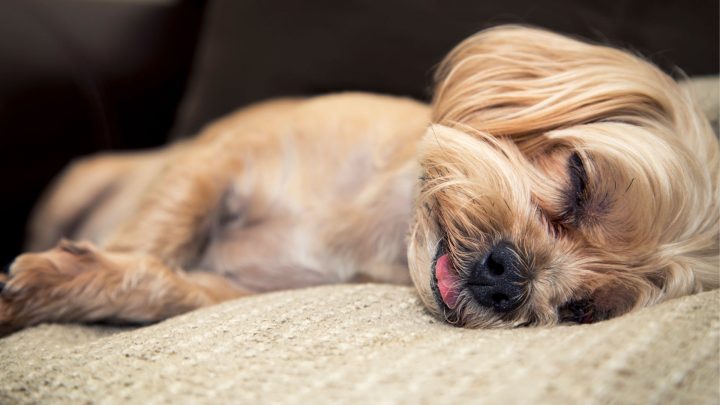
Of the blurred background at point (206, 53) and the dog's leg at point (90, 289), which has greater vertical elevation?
the blurred background at point (206, 53)

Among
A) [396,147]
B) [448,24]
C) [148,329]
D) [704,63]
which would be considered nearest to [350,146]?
[396,147]

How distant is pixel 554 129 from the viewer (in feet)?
4.93

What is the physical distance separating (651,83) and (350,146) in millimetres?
830

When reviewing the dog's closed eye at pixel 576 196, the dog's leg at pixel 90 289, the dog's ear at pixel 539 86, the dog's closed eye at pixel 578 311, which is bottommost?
the dog's closed eye at pixel 578 311

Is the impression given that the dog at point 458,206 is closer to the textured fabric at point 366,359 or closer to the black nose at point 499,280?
the black nose at point 499,280

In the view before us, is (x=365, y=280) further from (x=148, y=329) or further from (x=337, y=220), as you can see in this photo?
(x=148, y=329)

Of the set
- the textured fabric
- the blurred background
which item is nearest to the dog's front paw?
the textured fabric

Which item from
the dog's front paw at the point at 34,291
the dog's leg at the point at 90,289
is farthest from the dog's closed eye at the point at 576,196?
the dog's front paw at the point at 34,291

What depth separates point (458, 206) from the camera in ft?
4.61

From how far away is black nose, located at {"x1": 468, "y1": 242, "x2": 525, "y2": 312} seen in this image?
52.5 inches

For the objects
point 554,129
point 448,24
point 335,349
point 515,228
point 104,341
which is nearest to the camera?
point 335,349

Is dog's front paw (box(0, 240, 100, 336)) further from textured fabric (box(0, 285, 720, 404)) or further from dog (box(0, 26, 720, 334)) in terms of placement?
textured fabric (box(0, 285, 720, 404))

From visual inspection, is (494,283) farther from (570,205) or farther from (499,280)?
(570,205)

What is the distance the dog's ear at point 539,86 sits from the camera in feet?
4.94
